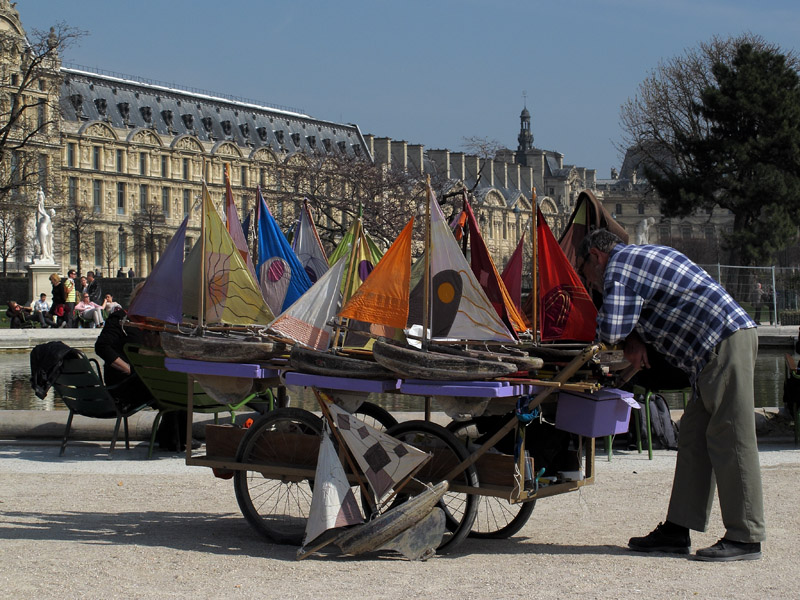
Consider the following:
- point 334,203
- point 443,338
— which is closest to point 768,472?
point 443,338

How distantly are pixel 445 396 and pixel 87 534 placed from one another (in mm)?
2000

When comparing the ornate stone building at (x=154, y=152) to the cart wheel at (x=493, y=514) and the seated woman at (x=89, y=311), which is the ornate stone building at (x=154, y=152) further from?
the cart wheel at (x=493, y=514)

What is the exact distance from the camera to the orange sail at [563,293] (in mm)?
5789

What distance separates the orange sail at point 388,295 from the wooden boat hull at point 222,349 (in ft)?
1.77

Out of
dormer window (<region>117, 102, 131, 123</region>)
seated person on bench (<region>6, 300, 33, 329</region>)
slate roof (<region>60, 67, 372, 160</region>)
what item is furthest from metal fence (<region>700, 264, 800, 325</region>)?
dormer window (<region>117, 102, 131, 123</region>)

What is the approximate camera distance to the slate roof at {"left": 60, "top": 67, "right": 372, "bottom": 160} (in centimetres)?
8626

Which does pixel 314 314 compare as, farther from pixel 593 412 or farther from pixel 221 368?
pixel 593 412

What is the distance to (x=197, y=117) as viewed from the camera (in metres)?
95.6

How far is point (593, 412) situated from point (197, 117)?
307 ft

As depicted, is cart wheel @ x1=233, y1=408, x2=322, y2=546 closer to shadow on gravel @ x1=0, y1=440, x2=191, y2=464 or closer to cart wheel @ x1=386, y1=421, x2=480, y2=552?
cart wheel @ x1=386, y1=421, x2=480, y2=552

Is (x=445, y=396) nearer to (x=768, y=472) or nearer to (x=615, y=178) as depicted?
(x=768, y=472)

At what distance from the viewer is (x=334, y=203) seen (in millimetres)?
35906

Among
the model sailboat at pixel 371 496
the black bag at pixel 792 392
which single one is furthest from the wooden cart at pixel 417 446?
the black bag at pixel 792 392

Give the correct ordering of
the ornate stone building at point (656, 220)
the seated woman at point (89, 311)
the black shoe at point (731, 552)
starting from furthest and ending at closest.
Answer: the ornate stone building at point (656, 220) < the seated woman at point (89, 311) < the black shoe at point (731, 552)
